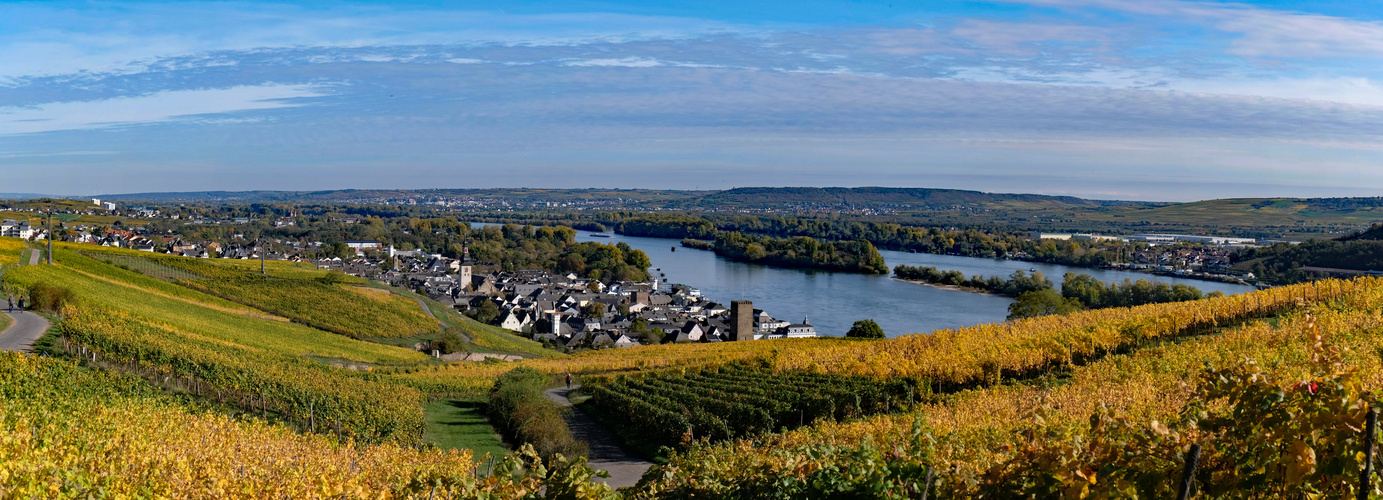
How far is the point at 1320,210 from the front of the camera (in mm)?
163000

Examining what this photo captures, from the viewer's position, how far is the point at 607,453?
16.2m

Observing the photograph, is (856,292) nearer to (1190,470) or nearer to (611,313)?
(611,313)

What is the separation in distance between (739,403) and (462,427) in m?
5.59

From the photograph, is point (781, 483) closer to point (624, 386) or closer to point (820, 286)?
point (624, 386)

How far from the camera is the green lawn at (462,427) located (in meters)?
15.5

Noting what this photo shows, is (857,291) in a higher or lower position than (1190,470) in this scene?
lower

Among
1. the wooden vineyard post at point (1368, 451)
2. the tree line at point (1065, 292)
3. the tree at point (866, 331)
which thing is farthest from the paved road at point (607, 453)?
the tree line at point (1065, 292)

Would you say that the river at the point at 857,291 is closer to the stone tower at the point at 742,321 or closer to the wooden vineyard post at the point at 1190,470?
the stone tower at the point at 742,321

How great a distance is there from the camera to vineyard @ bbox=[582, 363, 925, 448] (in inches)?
643

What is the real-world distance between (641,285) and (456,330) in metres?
32.5

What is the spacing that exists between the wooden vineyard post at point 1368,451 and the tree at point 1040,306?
4239 cm

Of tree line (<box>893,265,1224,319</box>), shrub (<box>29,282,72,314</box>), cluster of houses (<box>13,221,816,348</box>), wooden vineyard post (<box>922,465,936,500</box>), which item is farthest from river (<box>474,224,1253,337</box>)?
wooden vineyard post (<box>922,465,936,500</box>)

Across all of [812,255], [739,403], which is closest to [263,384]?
[739,403]

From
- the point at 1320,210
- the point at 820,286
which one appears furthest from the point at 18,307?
the point at 1320,210
